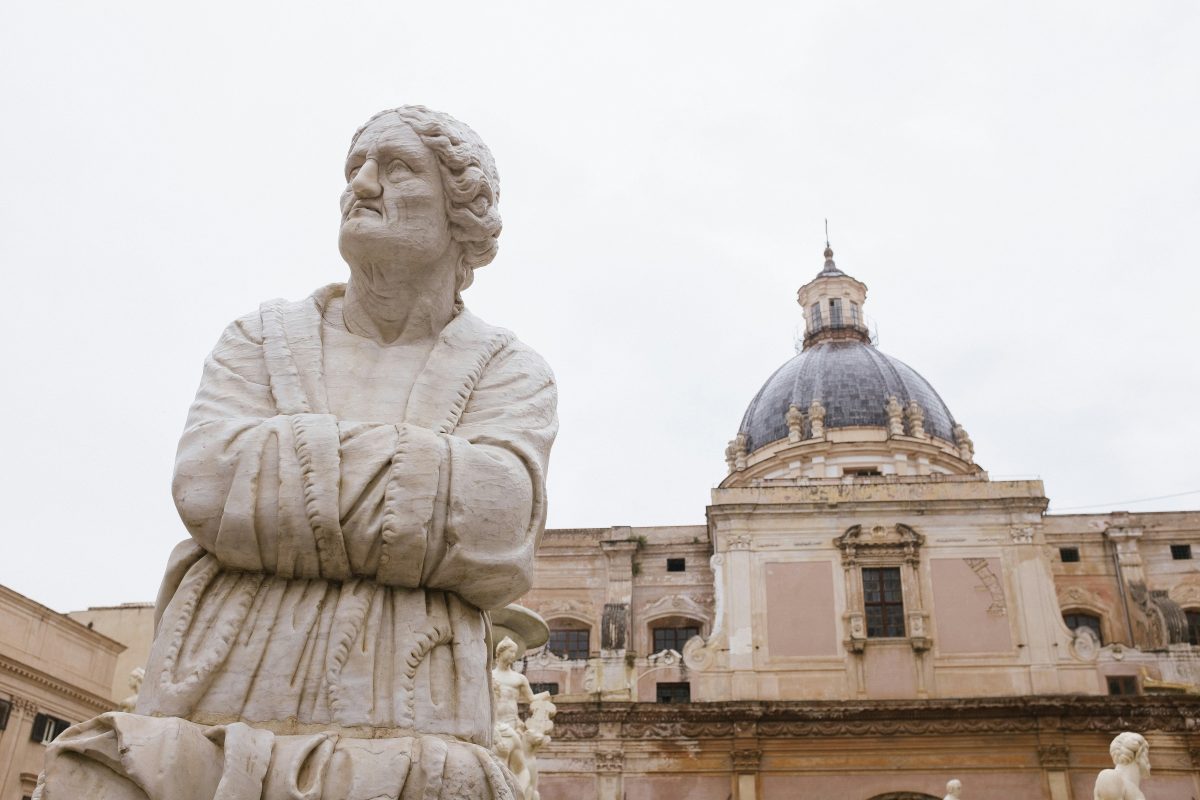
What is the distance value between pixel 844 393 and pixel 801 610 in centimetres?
1310

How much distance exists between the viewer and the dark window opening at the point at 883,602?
27.8m

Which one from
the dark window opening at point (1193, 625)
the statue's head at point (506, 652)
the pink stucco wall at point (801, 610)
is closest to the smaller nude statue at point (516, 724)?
the statue's head at point (506, 652)

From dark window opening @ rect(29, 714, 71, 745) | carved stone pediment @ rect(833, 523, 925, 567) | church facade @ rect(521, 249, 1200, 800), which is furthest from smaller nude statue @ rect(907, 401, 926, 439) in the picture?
dark window opening @ rect(29, 714, 71, 745)

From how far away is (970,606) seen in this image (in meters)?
27.6

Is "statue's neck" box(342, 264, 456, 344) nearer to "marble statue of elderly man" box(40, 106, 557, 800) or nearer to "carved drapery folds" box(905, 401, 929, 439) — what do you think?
"marble statue of elderly man" box(40, 106, 557, 800)

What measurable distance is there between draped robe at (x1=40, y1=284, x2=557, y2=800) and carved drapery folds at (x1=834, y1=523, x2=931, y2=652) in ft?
87.4

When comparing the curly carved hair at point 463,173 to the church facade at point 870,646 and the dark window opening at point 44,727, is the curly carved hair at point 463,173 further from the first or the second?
the church facade at point 870,646

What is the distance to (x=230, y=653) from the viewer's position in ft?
7.12

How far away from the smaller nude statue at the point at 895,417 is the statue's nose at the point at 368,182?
35.3 m

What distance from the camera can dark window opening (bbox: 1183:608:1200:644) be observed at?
30469 mm

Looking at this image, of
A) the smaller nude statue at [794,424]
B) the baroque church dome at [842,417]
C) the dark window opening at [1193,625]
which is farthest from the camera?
the smaller nude statue at [794,424]

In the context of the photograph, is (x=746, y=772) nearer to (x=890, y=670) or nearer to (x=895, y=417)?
(x=890, y=670)

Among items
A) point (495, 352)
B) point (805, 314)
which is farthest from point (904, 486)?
point (495, 352)

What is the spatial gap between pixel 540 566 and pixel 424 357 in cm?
3055
